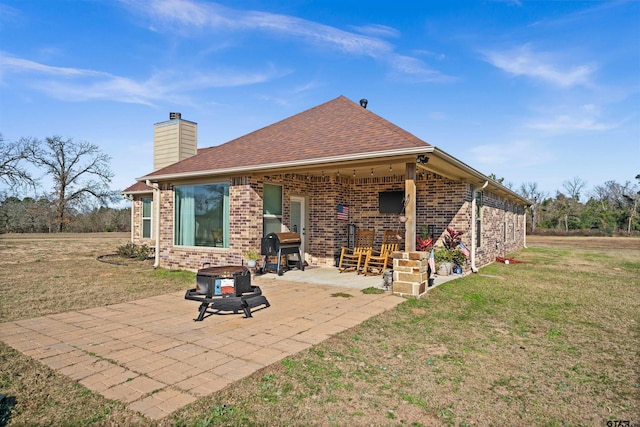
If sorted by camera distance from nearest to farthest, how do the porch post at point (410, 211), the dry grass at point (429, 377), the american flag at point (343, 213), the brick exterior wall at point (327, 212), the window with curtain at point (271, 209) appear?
the dry grass at point (429, 377) → the porch post at point (410, 211) → the brick exterior wall at point (327, 212) → the window with curtain at point (271, 209) → the american flag at point (343, 213)

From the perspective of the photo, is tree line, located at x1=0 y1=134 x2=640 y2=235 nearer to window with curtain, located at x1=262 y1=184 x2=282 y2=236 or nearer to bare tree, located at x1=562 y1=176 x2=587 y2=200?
bare tree, located at x1=562 y1=176 x2=587 y2=200

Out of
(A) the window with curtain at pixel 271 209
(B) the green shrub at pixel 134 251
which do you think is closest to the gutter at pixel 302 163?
(A) the window with curtain at pixel 271 209

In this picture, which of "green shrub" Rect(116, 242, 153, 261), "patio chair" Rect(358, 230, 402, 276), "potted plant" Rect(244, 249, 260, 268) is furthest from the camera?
"green shrub" Rect(116, 242, 153, 261)

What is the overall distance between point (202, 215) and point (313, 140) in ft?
11.7

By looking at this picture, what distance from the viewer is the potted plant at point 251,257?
830 cm

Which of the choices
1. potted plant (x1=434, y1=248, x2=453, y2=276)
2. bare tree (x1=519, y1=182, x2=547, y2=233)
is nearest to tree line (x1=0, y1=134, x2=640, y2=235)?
bare tree (x1=519, y1=182, x2=547, y2=233)

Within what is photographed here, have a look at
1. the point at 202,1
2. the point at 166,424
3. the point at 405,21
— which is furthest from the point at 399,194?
the point at 166,424

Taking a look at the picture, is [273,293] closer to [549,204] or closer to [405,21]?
[405,21]

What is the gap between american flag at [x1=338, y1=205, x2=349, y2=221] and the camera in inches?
403

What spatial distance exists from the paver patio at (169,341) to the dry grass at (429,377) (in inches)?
6.7

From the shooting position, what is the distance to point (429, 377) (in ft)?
10.3

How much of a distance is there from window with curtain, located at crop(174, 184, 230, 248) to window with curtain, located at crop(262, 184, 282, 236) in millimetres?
928

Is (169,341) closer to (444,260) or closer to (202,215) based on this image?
(202,215)

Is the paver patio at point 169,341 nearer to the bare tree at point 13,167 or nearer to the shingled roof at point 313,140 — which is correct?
the shingled roof at point 313,140
